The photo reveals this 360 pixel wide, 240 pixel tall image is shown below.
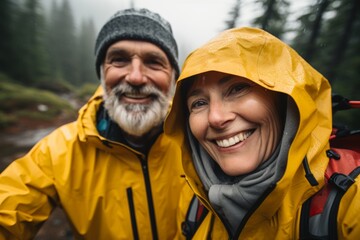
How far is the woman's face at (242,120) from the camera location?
5.30 feet

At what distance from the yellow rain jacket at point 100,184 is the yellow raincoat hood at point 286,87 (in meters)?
1.21

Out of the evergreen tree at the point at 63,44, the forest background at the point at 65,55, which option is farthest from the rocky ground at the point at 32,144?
the evergreen tree at the point at 63,44

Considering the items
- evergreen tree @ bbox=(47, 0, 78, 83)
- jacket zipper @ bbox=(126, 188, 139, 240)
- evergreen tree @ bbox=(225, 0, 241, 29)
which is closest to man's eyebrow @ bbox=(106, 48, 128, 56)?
jacket zipper @ bbox=(126, 188, 139, 240)

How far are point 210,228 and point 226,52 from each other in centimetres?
164

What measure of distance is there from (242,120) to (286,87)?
0.41 meters

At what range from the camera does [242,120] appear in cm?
166

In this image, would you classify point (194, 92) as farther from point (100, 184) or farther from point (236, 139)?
point (100, 184)

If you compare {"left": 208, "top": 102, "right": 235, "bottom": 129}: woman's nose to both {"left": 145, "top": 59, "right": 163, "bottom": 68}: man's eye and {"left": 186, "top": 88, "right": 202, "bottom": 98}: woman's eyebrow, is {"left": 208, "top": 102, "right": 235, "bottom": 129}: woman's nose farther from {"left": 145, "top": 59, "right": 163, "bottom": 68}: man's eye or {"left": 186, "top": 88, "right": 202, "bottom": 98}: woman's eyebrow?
{"left": 145, "top": 59, "right": 163, "bottom": 68}: man's eye

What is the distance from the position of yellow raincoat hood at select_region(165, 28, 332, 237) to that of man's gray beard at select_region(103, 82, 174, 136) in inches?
43.4

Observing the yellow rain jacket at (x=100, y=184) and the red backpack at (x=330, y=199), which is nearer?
the red backpack at (x=330, y=199)

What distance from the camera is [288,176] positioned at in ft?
4.49

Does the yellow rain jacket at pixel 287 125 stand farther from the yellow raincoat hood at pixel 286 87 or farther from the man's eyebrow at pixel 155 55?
the man's eyebrow at pixel 155 55

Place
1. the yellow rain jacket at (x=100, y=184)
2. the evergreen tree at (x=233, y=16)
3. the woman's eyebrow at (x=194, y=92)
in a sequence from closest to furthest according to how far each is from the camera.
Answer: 1. the woman's eyebrow at (x=194, y=92)
2. the yellow rain jacket at (x=100, y=184)
3. the evergreen tree at (x=233, y=16)

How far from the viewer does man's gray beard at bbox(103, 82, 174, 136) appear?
2.60 metres
